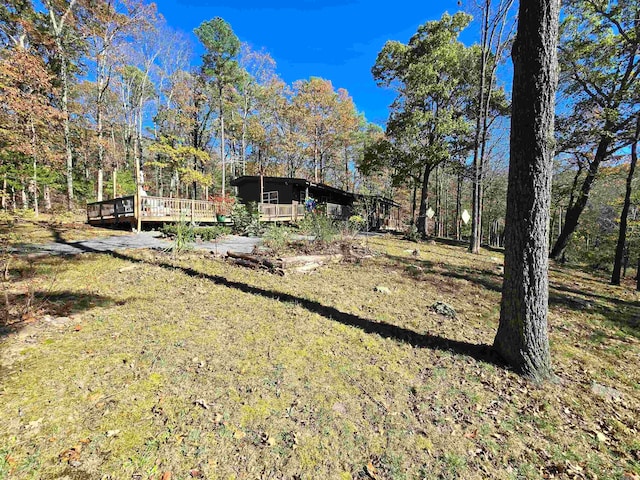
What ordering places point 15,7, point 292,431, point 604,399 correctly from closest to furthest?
point 292,431 < point 604,399 < point 15,7

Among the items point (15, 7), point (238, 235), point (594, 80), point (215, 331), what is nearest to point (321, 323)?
point (215, 331)

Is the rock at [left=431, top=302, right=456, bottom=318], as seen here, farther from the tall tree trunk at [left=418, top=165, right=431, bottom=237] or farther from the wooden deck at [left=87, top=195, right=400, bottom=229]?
the tall tree trunk at [left=418, top=165, right=431, bottom=237]

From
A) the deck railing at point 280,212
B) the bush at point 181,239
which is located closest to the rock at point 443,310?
the bush at point 181,239

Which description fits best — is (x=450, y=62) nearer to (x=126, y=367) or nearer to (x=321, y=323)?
(x=321, y=323)

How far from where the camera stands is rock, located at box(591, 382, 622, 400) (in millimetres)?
2805

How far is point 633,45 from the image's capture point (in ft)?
29.3

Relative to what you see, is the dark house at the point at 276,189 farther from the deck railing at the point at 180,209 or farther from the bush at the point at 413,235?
the bush at the point at 413,235

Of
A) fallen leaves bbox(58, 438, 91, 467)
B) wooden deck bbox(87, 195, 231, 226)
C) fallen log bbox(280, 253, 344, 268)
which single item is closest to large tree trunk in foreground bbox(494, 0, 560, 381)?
fallen leaves bbox(58, 438, 91, 467)

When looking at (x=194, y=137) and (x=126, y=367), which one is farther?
(x=194, y=137)

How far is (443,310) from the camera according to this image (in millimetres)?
4520

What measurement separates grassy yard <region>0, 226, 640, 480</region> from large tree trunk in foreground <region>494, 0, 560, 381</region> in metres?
0.49

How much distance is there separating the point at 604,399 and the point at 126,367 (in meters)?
4.82

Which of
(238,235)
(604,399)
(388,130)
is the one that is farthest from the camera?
(388,130)

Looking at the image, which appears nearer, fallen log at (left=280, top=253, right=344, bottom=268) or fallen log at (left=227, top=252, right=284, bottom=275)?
fallen log at (left=227, top=252, right=284, bottom=275)
